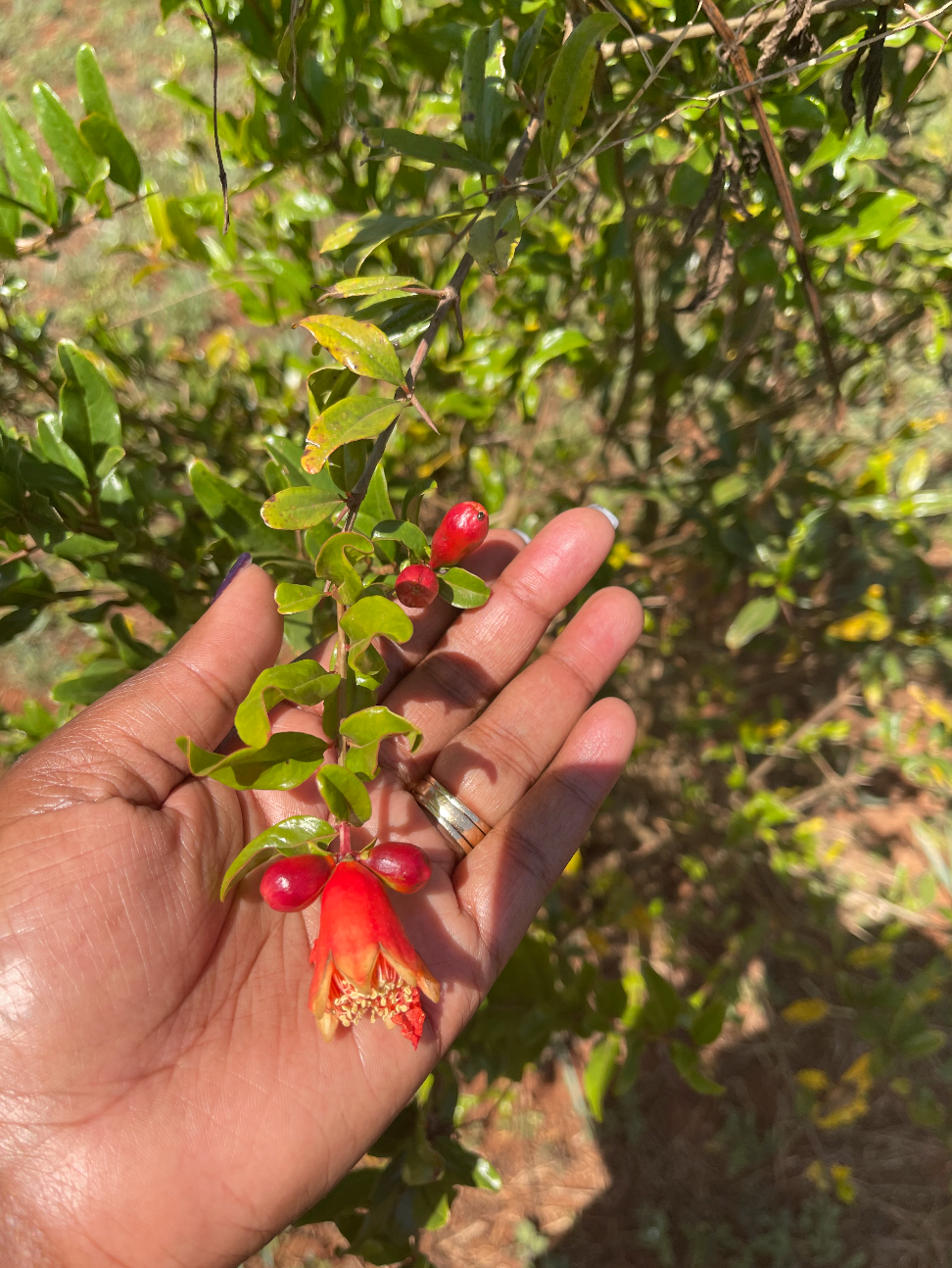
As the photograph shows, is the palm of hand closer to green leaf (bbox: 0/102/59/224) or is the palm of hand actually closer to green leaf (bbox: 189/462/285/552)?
green leaf (bbox: 189/462/285/552)

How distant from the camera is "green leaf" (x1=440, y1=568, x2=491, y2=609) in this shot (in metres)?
1.05

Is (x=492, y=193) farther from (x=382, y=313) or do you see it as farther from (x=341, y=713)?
(x=341, y=713)

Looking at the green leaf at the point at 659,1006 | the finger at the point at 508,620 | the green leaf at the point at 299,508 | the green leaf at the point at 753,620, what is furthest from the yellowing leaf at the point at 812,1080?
the green leaf at the point at 299,508

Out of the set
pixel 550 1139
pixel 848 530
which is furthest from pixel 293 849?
pixel 550 1139

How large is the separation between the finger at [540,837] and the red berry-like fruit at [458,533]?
550 mm

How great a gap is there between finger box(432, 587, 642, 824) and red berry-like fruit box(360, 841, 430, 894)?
1.60ft

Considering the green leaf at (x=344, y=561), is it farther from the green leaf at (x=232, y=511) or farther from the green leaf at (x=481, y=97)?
the green leaf at (x=481, y=97)

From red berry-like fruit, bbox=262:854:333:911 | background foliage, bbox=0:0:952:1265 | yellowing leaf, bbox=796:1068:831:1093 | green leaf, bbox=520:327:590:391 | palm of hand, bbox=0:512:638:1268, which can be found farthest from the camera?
yellowing leaf, bbox=796:1068:831:1093

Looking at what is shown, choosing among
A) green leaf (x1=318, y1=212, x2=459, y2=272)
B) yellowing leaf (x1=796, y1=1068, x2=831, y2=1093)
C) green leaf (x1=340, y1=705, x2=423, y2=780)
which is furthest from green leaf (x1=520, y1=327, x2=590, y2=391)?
yellowing leaf (x1=796, y1=1068, x2=831, y2=1093)

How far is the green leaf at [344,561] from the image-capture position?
33.3 inches

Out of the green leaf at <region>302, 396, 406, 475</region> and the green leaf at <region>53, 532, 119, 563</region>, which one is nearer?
the green leaf at <region>302, 396, 406, 475</region>

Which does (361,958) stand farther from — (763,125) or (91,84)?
(91,84)

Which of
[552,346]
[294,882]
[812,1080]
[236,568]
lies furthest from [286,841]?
[812,1080]

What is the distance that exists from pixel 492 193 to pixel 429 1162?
1.34 meters
